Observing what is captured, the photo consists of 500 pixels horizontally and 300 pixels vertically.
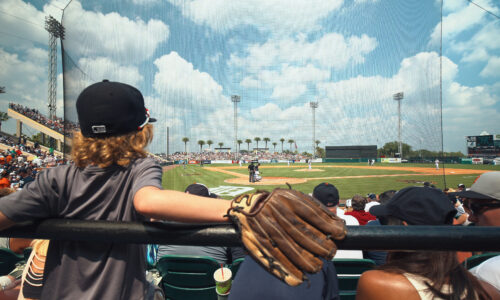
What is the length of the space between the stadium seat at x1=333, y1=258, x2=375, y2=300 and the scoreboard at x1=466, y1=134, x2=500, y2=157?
2451 inches

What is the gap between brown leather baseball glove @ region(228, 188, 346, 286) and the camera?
0.63m

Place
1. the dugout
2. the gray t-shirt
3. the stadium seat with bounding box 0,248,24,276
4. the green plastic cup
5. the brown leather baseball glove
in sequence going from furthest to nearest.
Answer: the dugout
the stadium seat with bounding box 0,248,24,276
the green plastic cup
the gray t-shirt
the brown leather baseball glove

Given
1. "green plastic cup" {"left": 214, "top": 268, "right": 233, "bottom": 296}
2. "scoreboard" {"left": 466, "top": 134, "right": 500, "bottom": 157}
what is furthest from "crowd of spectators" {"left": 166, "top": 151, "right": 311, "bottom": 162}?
"scoreboard" {"left": 466, "top": 134, "right": 500, "bottom": 157}

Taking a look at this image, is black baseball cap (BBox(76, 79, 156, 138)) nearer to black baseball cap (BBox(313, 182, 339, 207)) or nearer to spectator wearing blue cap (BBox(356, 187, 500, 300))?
spectator wearing blue cap (BBox(356, 187, 500, 300))

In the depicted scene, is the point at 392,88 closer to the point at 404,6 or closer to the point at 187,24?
the point at 404,6

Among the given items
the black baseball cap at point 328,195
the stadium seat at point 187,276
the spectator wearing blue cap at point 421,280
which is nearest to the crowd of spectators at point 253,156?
the black baseball cap at point 328,195

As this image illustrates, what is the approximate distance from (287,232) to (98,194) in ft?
2.59

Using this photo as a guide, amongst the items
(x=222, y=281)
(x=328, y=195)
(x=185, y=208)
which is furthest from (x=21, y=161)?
(x=185, y=208)

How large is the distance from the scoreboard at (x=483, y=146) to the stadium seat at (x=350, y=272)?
62.3 metres

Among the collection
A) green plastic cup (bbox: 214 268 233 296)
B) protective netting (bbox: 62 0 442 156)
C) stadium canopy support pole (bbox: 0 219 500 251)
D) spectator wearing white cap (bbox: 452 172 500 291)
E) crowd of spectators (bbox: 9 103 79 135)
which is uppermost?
crowd of spectators (bbox: 9 103 79 135)

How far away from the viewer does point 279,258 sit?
2.09 feet

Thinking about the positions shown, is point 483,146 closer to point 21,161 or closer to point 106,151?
point 106,151

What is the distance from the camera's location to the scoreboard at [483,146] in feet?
154

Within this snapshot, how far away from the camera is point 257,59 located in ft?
20.9
